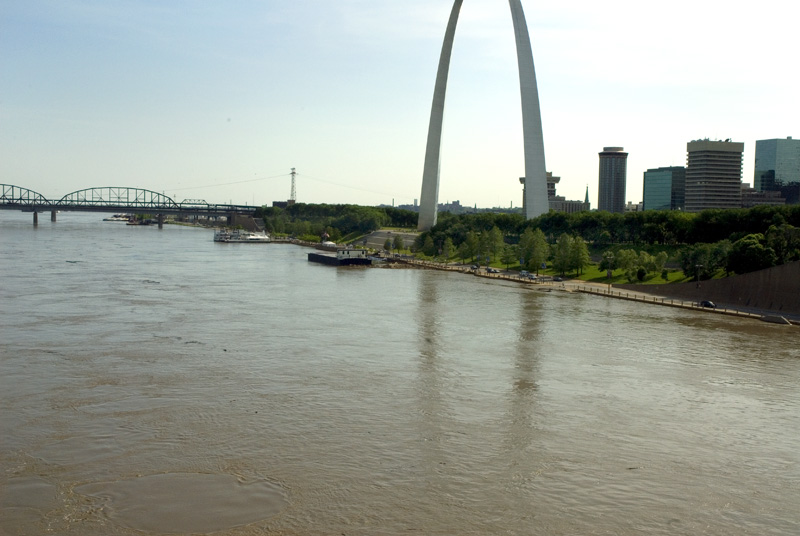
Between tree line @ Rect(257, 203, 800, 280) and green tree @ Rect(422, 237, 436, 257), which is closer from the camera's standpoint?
tree line @ Rect(257, 203, 800, 280)

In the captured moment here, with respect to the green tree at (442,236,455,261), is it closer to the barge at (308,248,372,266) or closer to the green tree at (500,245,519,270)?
the barge at (308,248,372,266)

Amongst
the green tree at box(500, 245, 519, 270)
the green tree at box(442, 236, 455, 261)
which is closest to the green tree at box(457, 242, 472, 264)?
the green tree at box(442, 236, 455, 261)

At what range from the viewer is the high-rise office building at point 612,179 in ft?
484

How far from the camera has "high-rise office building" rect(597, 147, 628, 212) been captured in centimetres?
14750

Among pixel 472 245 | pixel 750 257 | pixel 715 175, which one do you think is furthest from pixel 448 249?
pixel 715 175

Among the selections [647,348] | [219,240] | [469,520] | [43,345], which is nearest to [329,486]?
[469,520]

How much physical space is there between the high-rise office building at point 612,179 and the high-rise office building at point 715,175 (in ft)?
167

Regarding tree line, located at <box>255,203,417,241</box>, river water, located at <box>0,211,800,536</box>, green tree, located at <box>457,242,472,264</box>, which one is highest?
tree line, located at <box>255,203,417,241</box>

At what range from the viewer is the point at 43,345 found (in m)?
18.4

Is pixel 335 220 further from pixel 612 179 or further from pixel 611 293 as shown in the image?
pixel 612 179

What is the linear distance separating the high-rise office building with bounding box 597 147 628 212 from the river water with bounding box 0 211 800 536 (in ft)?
416

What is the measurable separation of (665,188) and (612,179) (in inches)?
1328

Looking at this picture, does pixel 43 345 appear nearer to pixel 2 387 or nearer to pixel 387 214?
pixel 2 387

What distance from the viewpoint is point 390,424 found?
1272 centimetres
